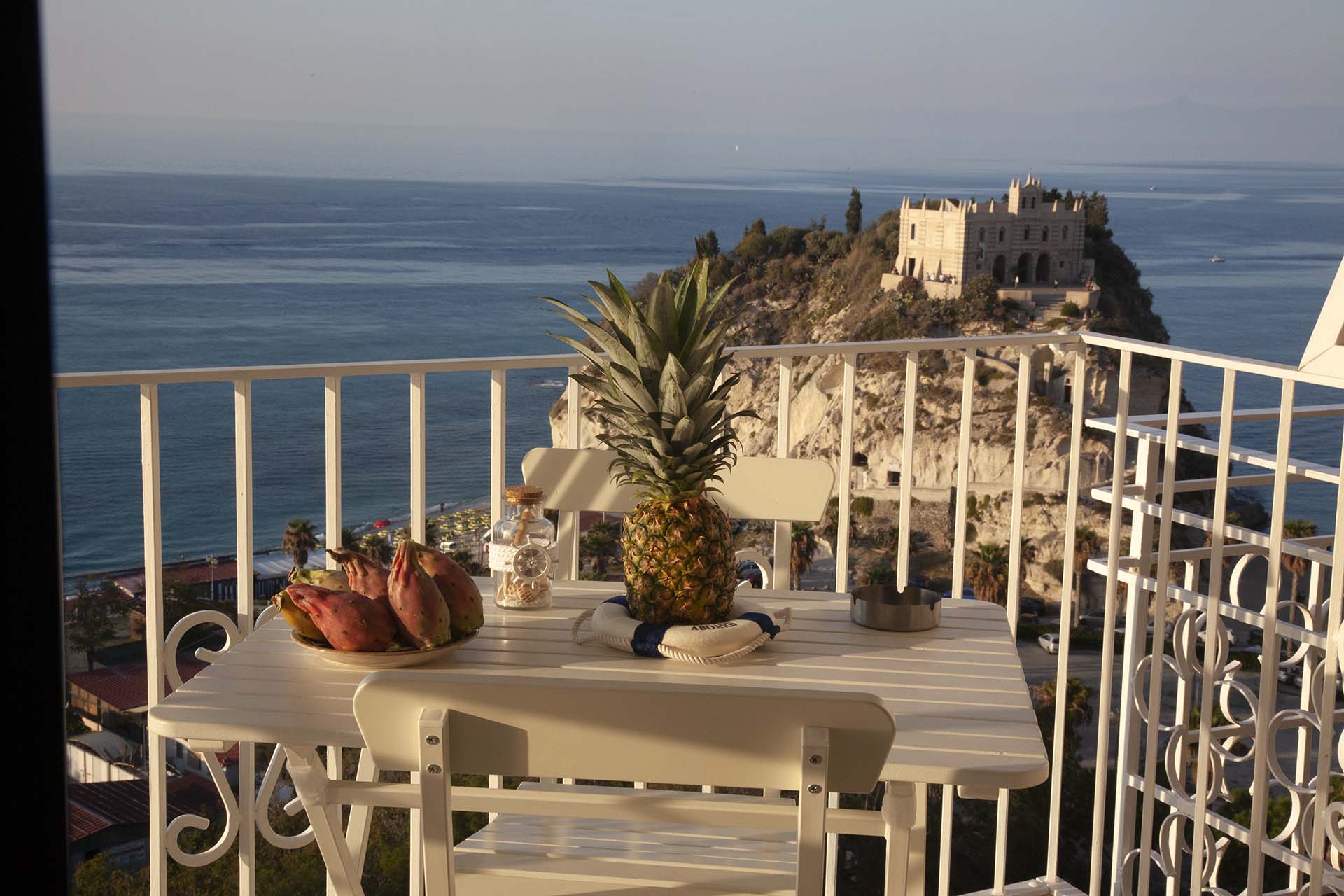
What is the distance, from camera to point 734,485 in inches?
100.0

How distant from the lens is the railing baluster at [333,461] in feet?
8.97

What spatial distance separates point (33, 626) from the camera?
0.88 metres

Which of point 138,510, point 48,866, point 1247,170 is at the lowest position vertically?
point 138,510

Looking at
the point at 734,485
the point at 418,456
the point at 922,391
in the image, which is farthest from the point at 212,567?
the point at 734,485

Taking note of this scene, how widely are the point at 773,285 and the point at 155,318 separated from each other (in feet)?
67.6

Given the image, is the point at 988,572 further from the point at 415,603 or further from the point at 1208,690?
the point at 415,603

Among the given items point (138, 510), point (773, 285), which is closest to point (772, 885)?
point (138, 510)

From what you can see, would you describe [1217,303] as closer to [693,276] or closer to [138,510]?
[138,510]

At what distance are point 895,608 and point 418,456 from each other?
1307 millimetres

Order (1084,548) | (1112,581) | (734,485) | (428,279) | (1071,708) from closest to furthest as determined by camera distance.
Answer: (734,485)
(1112,581)
(1071,708)
(1084,548)
(428,279)

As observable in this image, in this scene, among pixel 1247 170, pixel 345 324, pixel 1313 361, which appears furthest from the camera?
pixel 1247 170

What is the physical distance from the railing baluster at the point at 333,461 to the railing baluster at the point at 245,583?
171mm

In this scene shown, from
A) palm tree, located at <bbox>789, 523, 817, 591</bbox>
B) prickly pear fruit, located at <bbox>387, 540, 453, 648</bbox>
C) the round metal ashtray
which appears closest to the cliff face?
palm tree, located at <bbox>789, 523, 817, 591</bbox>

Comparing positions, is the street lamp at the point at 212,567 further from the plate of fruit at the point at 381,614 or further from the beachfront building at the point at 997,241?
the beachfront building at the point at 997,241
